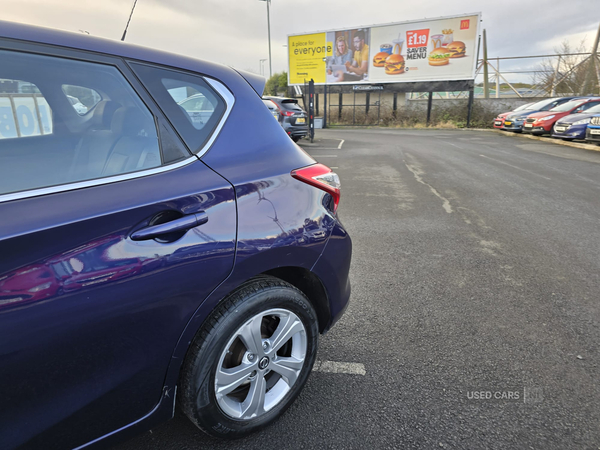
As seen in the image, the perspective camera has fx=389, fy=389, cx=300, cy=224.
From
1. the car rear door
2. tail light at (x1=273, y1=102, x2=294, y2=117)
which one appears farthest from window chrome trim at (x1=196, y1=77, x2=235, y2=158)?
tail light at (x1=273, y1=102, x2=294, y2=117)

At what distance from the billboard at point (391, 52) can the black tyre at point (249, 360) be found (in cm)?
2913

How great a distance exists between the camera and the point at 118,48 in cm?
159

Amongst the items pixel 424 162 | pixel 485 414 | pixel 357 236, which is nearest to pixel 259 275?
pixel 485 414

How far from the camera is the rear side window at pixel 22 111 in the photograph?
1.37 metres

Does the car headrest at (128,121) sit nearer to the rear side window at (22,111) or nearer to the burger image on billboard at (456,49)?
the rear side window at (22,111)

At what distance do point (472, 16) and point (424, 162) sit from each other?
21.0m

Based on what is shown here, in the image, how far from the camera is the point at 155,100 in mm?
1621

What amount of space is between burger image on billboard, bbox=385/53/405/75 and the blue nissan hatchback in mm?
29347

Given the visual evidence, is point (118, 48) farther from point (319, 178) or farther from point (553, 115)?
point (553, 115)

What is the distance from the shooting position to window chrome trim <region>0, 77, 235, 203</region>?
126cm

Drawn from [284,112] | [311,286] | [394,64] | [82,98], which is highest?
[394,64]

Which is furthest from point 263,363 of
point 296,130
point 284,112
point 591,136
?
point 591,136

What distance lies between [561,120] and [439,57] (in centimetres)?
1456

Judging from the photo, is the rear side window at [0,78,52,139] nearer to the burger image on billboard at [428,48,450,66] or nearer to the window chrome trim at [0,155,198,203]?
the window chrome trim at [0,155,198,203]
